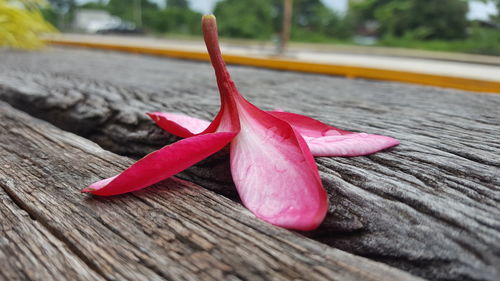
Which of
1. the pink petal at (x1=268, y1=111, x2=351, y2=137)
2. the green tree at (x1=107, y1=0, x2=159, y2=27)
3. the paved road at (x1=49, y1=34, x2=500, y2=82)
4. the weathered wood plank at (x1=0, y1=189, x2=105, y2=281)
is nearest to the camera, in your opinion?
the weathered wood plank at (x1=0, y1=189, x2=105, y2=281)

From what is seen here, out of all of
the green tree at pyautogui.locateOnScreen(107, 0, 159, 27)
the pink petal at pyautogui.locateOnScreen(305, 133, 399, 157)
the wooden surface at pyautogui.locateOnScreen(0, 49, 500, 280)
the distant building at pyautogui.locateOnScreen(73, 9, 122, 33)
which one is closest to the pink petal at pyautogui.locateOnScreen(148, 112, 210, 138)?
the wooden surface at pyautogui.locateOnScreen(0, 49, 500, 280)

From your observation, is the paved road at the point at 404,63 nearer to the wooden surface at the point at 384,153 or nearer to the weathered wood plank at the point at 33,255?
the wooden surface at the point at 384,153

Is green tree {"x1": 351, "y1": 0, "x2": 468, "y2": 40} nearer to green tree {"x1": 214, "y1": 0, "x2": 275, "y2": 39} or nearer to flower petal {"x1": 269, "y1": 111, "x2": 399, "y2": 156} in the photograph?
green tree {"x1": 214, "y1": 0, "x2": 275, "y2": 39}

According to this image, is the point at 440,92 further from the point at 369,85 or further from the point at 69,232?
the point at 69,232

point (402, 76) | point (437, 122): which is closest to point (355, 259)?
point (437, 122)

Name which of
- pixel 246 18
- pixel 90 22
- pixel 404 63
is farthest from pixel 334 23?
pixel 404 63

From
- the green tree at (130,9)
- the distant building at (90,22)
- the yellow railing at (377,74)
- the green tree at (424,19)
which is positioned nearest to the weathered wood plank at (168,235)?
the yellow railing at (377,74)

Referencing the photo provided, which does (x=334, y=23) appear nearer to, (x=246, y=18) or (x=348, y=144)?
(x=246, y=18)
